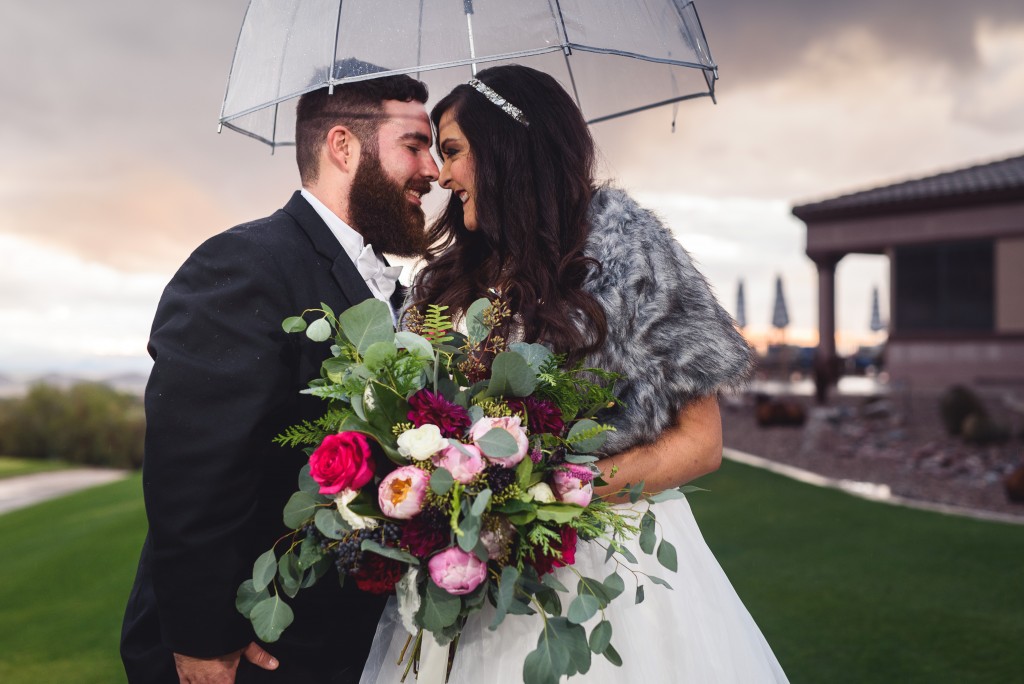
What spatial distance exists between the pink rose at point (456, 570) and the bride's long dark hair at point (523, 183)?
85 cm

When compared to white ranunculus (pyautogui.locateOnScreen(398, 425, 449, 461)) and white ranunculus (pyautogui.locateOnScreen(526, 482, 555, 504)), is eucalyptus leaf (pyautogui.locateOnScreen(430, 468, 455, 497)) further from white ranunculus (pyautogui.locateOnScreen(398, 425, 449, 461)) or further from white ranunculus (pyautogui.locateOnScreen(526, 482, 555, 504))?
white ranunculus (pyautogui.locateOnScreen(526, 482, 555, 504))

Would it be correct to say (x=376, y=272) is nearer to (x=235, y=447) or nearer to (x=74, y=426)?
(x=235, y=447)

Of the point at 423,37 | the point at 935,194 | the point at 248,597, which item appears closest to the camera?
the point at 248,597

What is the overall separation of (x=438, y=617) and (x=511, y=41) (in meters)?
1.84

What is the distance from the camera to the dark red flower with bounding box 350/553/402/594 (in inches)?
67.6

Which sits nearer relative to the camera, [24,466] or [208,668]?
[208,668]

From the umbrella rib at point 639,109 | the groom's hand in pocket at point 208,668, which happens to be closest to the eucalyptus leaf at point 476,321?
the groom's hand in pocket at point 208,668

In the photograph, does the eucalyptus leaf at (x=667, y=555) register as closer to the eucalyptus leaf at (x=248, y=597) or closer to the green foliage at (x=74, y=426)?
the eucalyptus leaf at (x=248, y=597)

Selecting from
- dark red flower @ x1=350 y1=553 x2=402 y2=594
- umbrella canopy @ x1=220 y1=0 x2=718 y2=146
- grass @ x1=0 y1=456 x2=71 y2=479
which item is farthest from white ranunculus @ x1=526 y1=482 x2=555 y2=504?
grass @ x1=0 y1=456 x2=71 y2=479

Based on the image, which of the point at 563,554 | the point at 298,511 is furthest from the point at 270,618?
the point at 563,554

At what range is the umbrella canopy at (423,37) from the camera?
8.40 feet

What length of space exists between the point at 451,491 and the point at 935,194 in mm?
19734

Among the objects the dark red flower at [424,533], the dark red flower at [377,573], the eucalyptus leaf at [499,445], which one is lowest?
the dark red flower at [377,573]

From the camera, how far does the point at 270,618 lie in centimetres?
184
